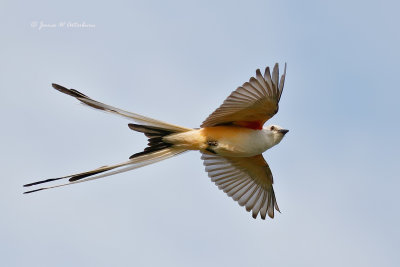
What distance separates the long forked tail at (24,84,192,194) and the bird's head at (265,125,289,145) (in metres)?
0.94

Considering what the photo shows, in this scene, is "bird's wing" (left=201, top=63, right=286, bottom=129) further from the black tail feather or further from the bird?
the black tail feather

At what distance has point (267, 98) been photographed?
7.00m

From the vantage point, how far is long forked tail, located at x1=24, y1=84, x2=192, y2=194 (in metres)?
6.89

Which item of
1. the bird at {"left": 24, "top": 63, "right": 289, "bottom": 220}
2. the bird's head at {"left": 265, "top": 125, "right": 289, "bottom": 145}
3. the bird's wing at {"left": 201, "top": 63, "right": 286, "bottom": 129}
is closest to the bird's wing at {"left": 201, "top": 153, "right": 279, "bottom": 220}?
the bird at {"left": 24, "top": 63, "right": 289, "bottom": 220}

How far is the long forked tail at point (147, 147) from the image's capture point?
22.6 ft

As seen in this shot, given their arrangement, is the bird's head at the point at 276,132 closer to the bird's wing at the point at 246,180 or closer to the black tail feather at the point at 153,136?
the bird's wing at the point at 246,180

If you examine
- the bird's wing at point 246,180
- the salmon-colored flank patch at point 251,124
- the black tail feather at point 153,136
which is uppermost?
the black tail feather at point 153,136

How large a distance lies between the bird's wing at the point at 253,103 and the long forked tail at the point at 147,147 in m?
0.45

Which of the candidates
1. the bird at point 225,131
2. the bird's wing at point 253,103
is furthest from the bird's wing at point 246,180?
the bird's wing at point 253,103

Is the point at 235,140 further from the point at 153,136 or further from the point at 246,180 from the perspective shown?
the point at 246,180

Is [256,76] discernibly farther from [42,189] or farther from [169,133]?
[42,189]

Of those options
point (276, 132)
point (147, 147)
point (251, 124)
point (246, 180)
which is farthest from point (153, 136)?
point (246, 180)

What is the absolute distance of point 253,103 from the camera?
7.09 metres

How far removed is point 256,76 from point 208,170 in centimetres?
215
